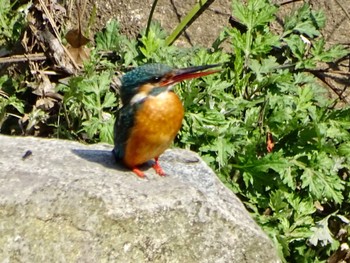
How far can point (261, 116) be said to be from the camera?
7691 millimetres

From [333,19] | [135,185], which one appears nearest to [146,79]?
[135,185]

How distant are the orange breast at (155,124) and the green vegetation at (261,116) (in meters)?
1.65

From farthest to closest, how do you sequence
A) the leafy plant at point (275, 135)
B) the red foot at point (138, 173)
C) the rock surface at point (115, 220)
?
the leafy plant at point (275, 135) < the red foot at point (138, 173) < the rock surface at point (115, 220)

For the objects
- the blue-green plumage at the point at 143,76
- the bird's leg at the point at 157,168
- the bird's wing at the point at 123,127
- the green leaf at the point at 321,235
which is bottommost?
the green leaf at the point at 321,235

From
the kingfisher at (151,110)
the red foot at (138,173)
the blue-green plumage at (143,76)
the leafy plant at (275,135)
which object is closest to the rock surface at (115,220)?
the red foot at (138,173)

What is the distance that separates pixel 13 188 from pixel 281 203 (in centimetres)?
244

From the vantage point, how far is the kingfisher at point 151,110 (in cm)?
555

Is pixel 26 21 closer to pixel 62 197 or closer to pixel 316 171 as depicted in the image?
pixel 316 171

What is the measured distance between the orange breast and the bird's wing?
0.04 metres

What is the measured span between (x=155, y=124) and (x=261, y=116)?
2.28 metres

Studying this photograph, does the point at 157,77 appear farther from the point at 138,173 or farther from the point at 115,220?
the point at 115,220

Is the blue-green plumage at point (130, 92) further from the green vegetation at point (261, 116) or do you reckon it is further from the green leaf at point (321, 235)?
the green leaf at point (321, 235)

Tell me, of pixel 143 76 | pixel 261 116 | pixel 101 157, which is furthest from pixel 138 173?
pixel 261 116

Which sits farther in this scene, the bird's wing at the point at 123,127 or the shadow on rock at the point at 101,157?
the shadow on rock at the point at 101,157
